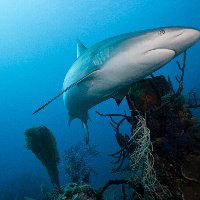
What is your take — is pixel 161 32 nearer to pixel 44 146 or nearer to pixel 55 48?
pixel 44 146

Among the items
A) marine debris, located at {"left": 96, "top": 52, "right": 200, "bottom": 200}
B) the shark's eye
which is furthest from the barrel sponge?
the shark's eye

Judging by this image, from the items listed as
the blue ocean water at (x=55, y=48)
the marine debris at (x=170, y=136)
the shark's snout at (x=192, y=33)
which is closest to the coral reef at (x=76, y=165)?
the marine debris at (x=170, y=136)

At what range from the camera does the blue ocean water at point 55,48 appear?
8675 cm

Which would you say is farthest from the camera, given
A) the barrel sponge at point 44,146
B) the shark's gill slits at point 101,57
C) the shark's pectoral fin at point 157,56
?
the barrel sponge at point 44,146

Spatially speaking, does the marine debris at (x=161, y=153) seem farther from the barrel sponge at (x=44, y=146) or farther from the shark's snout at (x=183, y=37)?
the barrel sponge at (x=44, y=146)

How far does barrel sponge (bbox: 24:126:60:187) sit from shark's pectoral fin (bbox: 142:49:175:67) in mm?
4659

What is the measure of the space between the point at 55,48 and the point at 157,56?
11742 cm

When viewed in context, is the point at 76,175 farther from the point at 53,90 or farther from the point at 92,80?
the point at 53,90

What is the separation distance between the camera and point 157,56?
2641 millimetres

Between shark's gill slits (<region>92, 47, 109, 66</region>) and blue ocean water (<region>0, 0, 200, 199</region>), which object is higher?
blue ocean water (<region>0, 0, 200, 199</region>)

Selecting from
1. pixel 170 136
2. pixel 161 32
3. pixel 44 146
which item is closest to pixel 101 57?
pixel 161 32

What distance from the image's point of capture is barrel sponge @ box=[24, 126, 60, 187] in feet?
17.4

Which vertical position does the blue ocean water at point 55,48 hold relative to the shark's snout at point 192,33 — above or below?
above

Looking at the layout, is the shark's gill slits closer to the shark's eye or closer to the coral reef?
the shark's eye
